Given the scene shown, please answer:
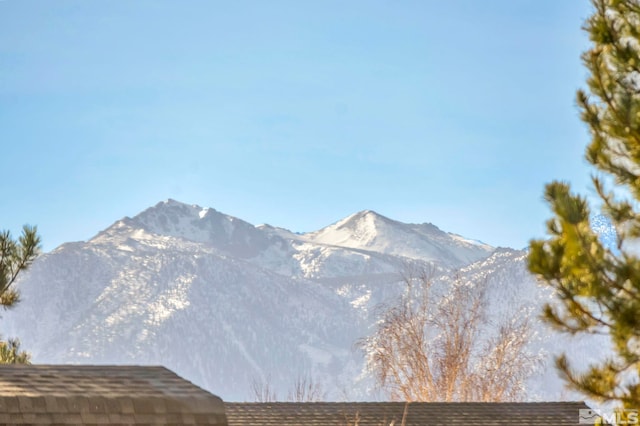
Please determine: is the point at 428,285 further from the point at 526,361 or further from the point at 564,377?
the point at 564,377

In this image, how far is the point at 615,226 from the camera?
1047 centimetres

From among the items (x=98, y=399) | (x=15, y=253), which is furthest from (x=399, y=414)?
(x=98, y=399)

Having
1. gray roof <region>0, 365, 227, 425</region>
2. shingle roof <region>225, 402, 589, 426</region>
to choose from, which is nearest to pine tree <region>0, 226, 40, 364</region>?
shingle roof <region>225, 402, 589, 426</region>

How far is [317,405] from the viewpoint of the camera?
49.8 feet

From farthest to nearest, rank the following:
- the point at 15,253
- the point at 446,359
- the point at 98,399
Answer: the point at 446,359, the point at 15,253, the point at 98,399

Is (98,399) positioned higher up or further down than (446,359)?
further down

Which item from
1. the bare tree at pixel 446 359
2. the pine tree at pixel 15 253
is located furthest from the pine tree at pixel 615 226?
the bare tree at pixel 446 359

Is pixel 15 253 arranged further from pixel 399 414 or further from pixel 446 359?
pixel 446 359

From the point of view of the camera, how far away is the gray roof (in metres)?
Result: 7.46

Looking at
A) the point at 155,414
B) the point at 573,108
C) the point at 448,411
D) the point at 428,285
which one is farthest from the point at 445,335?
the point at 155,414

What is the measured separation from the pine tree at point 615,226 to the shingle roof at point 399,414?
15.5ft

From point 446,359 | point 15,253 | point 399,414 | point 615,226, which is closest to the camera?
point 615,226

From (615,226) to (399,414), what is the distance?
5.35m

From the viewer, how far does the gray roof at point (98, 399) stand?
7.46 m
